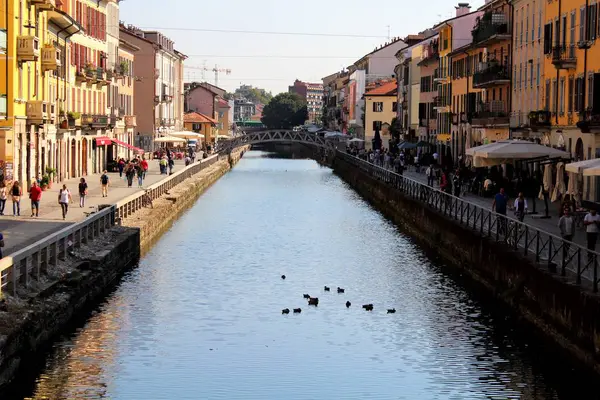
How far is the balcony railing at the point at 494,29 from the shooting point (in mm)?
64500

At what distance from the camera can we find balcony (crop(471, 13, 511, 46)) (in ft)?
212

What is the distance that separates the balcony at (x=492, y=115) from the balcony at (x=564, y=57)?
13235mm

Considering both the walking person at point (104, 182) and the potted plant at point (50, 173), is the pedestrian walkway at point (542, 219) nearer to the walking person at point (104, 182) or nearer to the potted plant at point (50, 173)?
the walking person at point (104, 182)

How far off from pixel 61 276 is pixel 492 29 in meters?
42.9

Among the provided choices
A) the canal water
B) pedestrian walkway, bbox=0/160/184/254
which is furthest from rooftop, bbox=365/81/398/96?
the canal water

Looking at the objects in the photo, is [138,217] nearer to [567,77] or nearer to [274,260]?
[274,260]

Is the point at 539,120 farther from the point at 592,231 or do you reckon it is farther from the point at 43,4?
the point at 592,231

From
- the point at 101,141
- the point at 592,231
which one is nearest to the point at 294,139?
the point at 101,141

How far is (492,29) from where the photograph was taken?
216ft

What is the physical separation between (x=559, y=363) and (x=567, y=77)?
26.2 meters

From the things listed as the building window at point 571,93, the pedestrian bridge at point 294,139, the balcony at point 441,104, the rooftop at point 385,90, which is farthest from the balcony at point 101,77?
the rooftop at point 385,90

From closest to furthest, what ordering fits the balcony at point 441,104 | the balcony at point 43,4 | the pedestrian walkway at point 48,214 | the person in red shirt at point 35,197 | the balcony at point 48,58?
1. the pedestrian walkway at point 48,214
2. the person in red shirt at point 35,197
3. the balcony at point 43,4
4. the balcony at point 48,58
5. the balcony at point 441,104

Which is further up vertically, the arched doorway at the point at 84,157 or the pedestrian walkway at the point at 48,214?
Result: the arched doorway at the point at 84,157

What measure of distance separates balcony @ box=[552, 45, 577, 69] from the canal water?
9.16 m
